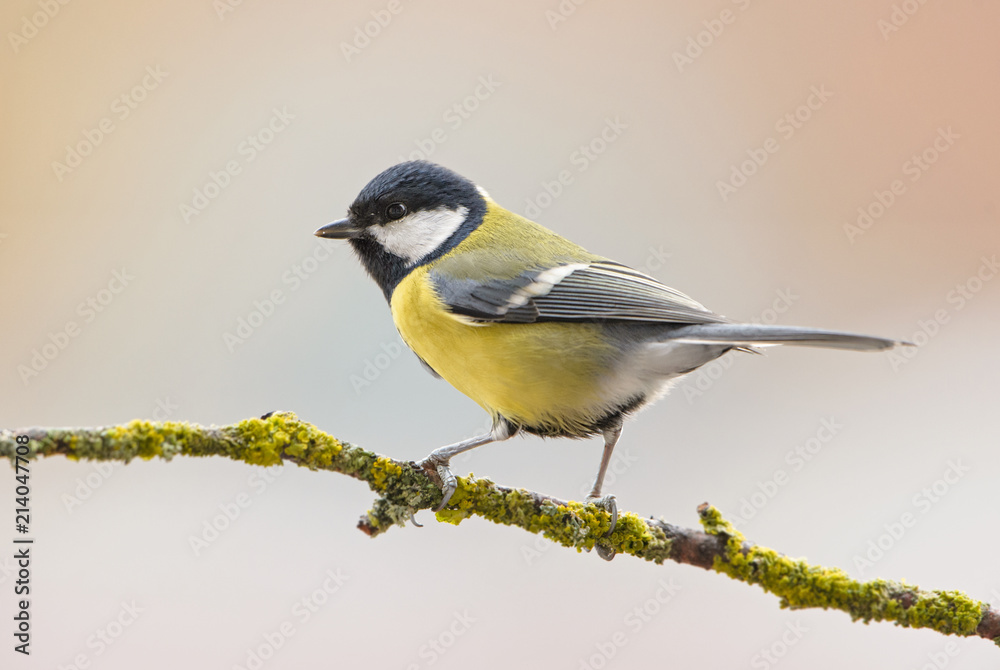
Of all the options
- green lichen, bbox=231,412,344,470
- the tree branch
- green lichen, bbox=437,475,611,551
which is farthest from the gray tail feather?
green lichen, bbox=231,412,344,470

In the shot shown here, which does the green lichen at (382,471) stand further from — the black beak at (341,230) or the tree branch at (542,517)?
the black beak at (341,230)

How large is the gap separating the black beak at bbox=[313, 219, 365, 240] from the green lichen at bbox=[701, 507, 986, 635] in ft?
3.08

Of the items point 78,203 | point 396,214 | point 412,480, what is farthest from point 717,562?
point 78,203

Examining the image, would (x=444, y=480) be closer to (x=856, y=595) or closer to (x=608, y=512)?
(x=608, y=512)

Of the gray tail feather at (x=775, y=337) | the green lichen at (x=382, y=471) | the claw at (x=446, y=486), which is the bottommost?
the green lichen at (x=382, y=471)

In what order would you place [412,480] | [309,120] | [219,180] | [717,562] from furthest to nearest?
[309,120]
[219,180]
[717,562]
[412,480]

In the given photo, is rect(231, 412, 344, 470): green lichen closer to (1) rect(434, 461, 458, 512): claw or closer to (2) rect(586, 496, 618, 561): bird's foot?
(1) rect(434, 461, 458, 512): claw

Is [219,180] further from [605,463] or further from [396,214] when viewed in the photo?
[605,463]

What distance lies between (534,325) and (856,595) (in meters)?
0.66

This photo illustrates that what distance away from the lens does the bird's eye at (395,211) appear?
4.91ft

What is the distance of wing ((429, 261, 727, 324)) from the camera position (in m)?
1.33

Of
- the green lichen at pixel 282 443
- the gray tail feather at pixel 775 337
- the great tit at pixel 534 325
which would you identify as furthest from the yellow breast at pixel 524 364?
the green lichen at pixel 282 443

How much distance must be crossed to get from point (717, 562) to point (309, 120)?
202 centimetres

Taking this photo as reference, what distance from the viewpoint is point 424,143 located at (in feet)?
7.77
